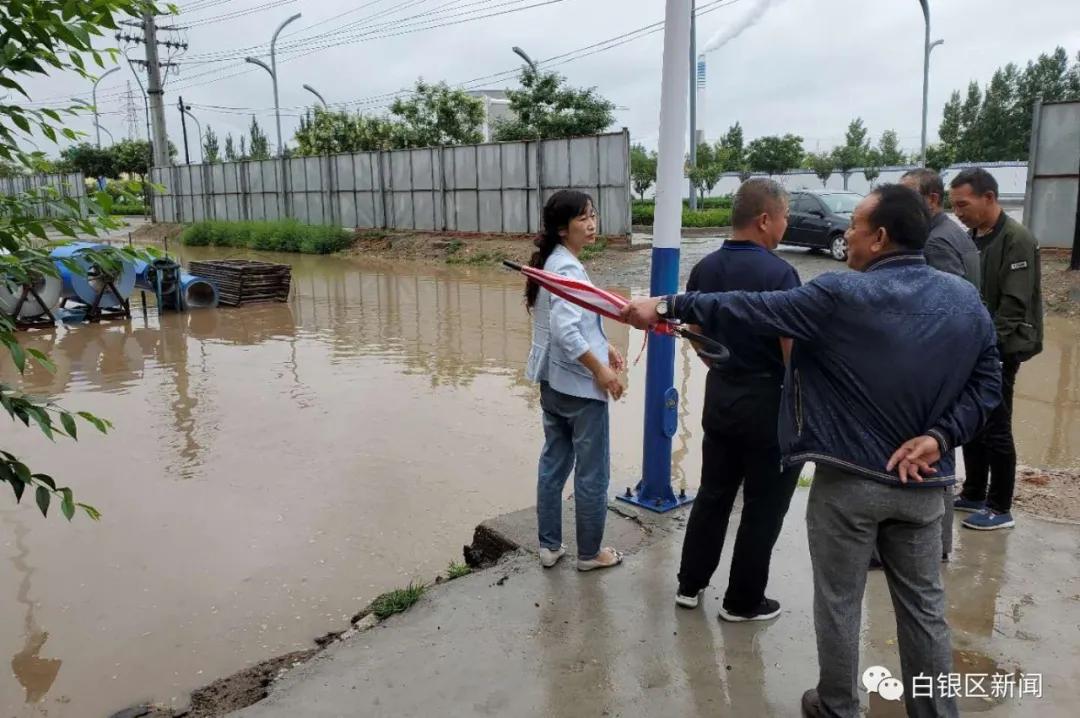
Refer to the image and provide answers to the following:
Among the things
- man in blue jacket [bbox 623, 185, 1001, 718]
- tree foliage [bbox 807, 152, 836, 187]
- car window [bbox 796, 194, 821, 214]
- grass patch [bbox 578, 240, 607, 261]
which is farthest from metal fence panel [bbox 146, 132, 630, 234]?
tree foliage [bbox 807, 152, 836, 187]

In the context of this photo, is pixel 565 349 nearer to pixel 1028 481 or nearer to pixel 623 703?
pixel 623 703

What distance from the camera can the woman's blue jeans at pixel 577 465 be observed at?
3.69 meters

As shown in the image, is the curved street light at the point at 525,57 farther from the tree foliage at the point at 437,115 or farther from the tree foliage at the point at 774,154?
the tree foliage at the point at 774,154

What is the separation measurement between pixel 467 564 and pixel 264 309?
11.5 meters

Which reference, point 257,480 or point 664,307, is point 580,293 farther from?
point 257,480

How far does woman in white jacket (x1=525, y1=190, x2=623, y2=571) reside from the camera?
3590 millimetres

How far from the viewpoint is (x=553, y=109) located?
1157 inches

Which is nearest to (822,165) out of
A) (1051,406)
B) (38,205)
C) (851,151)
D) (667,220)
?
(851,151)

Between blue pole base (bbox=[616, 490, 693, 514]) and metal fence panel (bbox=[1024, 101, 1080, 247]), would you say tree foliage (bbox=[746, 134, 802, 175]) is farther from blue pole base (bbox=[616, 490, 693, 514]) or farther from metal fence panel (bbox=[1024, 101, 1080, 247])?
blue pole base (bbox=[616, 490, 693, 514])

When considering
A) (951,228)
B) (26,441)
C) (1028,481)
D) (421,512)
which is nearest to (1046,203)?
(1028,481)

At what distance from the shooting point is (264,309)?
14.9 m

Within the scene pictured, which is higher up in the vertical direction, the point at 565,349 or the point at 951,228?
the point at 951,228

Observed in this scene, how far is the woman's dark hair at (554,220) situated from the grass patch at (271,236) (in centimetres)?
2349

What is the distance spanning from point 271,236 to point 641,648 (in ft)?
89.2
